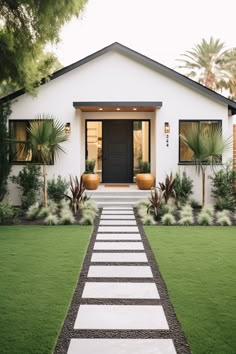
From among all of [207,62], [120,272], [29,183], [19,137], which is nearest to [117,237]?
[120,272]

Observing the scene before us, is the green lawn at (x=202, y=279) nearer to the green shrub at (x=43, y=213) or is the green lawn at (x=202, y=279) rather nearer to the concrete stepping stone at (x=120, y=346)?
the concrete stepping stone at (x=120, y=346)

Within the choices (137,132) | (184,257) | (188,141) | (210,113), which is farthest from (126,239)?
(137,132)

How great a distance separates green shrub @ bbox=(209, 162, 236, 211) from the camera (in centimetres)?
1206

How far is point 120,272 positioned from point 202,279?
3.56ft

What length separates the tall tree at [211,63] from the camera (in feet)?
94.0

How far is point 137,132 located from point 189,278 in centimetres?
1069

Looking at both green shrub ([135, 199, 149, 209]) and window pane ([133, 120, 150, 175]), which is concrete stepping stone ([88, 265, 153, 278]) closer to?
green shrub ([135, 199, 149, 209])

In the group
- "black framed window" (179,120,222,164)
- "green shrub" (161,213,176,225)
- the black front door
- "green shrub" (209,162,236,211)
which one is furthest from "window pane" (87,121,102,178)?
"green shrub" (161,213,176,225)

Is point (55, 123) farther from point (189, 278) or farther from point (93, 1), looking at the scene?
point (189, 278)

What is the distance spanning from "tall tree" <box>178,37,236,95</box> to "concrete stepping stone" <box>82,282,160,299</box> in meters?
25.5

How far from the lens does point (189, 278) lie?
541 centimetres

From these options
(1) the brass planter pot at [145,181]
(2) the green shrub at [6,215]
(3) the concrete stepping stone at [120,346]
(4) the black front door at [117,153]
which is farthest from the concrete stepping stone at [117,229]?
(4) the black front door at [117,153]

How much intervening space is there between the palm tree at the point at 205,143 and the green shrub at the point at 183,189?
46cm

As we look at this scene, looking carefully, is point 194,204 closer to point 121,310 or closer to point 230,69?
point 121,310
